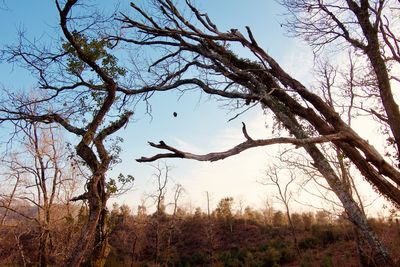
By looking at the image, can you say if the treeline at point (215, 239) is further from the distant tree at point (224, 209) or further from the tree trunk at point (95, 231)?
the tree trunk at point (95, 231)

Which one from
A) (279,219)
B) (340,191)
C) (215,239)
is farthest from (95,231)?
(279,219)

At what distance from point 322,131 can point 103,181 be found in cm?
497

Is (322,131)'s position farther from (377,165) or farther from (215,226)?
(215,226)

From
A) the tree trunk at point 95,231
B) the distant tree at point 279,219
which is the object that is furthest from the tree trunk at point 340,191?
the distant tree at point 279,219

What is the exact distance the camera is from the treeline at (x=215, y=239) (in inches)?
821

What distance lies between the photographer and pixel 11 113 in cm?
823

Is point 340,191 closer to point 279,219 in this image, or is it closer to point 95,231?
point 95,231

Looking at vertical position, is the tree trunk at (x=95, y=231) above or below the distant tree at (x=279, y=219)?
below

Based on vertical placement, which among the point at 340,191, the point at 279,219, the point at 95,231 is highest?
the point at 279,219

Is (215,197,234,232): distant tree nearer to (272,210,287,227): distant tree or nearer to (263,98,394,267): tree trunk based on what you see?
(272,210,287,227): distant tree

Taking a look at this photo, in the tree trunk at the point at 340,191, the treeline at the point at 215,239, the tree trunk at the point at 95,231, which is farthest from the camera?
the treeline at the point at 215,239

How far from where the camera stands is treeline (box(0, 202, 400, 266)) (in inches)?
821

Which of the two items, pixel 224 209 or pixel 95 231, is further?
pixel 224 209

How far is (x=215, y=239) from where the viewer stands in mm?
35844
